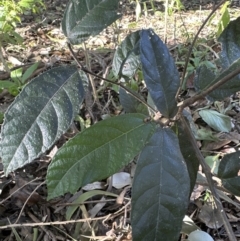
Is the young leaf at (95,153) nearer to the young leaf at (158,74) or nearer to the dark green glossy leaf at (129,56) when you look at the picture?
the young leaf at (158,74)

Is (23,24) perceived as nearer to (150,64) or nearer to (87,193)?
(87,193)

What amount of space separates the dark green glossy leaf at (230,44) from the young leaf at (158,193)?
0.75 feet

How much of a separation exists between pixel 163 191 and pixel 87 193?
58 cm

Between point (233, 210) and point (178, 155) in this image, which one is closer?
point (178, 155)

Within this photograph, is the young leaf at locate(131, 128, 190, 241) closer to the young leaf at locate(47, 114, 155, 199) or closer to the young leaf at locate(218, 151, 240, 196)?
the young leaf at locate(47, 114, 155, 199)

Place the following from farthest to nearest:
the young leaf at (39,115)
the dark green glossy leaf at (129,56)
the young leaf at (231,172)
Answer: the dark green glossy leaf at (129,56) < the young leaf at (231,172) < the young leaf at (39,115)

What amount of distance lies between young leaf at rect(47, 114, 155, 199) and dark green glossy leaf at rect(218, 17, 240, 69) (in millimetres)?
224

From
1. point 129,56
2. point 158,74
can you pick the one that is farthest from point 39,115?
point 129,56

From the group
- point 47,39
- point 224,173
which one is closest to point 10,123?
point 224,173

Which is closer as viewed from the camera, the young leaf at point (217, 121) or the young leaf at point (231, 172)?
the young leaf at point (231, 172)

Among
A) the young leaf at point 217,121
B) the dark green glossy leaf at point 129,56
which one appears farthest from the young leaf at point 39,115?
the young leaf at point 217,121

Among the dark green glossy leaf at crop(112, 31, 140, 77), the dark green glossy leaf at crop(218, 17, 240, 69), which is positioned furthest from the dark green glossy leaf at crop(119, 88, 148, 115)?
the dark green glossy leaf at crop(218, 17, 240, 69)

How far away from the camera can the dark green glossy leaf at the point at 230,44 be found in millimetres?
739

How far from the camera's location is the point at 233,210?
45.9 inches
